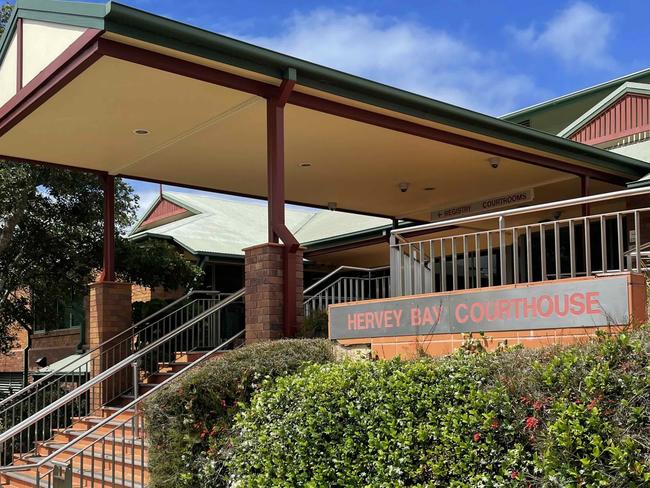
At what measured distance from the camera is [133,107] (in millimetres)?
10672

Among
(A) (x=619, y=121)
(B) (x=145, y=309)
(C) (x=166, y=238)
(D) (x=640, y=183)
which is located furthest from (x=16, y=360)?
(D) (x=640, y=183)

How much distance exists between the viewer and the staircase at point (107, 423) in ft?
27.8

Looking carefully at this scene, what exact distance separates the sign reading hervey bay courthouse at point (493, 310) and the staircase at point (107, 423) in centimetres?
186

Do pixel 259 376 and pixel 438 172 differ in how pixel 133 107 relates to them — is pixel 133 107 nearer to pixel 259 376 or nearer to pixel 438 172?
pixel 259 376

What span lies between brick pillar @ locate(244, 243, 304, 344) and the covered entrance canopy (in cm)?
29

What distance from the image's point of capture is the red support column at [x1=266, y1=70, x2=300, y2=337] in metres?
9.78

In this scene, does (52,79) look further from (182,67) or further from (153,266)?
(153,266)

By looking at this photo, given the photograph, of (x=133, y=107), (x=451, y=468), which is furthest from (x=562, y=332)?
(x=133, y=107)

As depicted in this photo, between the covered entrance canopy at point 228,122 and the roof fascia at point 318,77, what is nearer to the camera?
the roof fascia at point 318,77

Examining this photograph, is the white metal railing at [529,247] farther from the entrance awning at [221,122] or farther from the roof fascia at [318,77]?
the roof fascia at [318,77]

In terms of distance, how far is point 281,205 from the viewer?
10039 millimetres

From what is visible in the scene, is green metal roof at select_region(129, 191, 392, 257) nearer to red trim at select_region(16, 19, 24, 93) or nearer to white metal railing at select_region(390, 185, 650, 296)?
white metal railing at select_region(390, 185, 650, 296)

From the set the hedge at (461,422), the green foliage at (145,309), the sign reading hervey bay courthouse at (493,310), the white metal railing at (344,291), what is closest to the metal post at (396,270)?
the sign reading hervey bay courthouse at (493,310)

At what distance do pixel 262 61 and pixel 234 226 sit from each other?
13.4 metres
